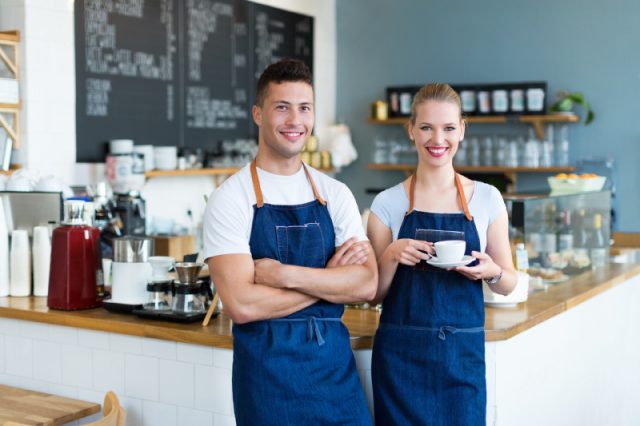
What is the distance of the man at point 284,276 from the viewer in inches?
88.7

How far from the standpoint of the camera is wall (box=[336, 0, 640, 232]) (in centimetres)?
641

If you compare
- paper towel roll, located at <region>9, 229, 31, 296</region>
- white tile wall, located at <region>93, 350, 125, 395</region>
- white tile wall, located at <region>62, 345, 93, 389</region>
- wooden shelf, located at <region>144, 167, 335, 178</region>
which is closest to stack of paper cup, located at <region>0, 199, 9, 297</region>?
paper towel roll, located at <region>9, 229, 31, 296</region>

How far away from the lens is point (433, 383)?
2479mm

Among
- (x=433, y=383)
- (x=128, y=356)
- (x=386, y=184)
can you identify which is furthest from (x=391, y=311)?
(x=386, y=184)

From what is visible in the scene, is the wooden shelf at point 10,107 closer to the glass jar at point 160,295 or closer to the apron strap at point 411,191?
the glass jar at point 160,295

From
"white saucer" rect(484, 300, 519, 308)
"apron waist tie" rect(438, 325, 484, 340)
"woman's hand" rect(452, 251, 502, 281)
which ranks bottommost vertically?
"white saucer" rect(484, 300, 519, 308)

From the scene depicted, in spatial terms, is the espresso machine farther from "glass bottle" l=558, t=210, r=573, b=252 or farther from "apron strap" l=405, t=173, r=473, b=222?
"apron strap" l=405, t=173, r=473, b=222

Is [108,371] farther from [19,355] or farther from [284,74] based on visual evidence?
[284,74]

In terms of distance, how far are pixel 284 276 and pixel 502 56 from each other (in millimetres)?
5022

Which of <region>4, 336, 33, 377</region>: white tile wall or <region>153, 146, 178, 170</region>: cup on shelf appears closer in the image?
<region>4, 336, 33, 377</region>: white tile wall

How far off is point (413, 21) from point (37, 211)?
448cm

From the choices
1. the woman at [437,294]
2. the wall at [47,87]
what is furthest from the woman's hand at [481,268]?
the wall at [47,87]

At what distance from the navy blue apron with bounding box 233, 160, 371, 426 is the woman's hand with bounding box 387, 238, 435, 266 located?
0.22m

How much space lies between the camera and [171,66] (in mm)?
5883
